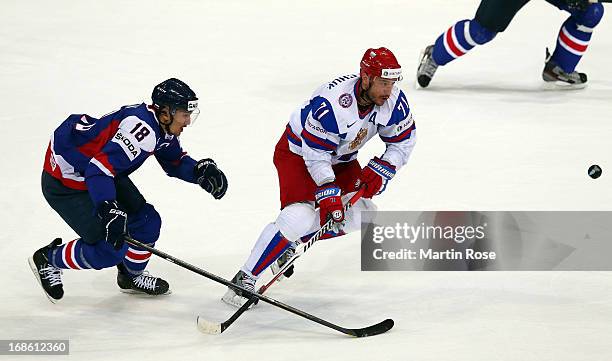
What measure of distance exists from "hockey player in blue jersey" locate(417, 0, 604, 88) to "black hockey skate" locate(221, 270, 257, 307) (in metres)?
3.06

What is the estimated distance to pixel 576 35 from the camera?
6746 millimetres

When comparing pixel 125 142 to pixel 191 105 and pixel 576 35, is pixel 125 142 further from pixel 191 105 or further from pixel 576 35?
pixel 576 35

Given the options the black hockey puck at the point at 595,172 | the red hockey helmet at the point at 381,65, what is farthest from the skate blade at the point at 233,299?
the black hockey puck at the point at 595,172

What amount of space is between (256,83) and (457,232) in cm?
263

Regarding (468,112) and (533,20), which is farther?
(533,20)

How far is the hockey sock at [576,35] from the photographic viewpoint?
22.0 feet

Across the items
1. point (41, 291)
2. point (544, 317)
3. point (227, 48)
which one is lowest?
point (227, 48)

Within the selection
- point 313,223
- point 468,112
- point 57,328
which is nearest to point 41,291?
point 57,328

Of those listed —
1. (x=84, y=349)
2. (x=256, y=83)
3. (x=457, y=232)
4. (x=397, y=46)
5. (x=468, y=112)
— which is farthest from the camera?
(x=397, y=46)

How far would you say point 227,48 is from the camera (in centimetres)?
784

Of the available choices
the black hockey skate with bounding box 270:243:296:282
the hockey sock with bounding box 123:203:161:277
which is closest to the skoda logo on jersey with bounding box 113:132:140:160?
the hockey sock with bounding box 123:203:161:277

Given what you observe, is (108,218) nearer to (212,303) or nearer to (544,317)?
(212,303)

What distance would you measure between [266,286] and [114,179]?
693 millimetres

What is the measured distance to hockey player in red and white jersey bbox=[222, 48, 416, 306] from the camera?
155 inches
